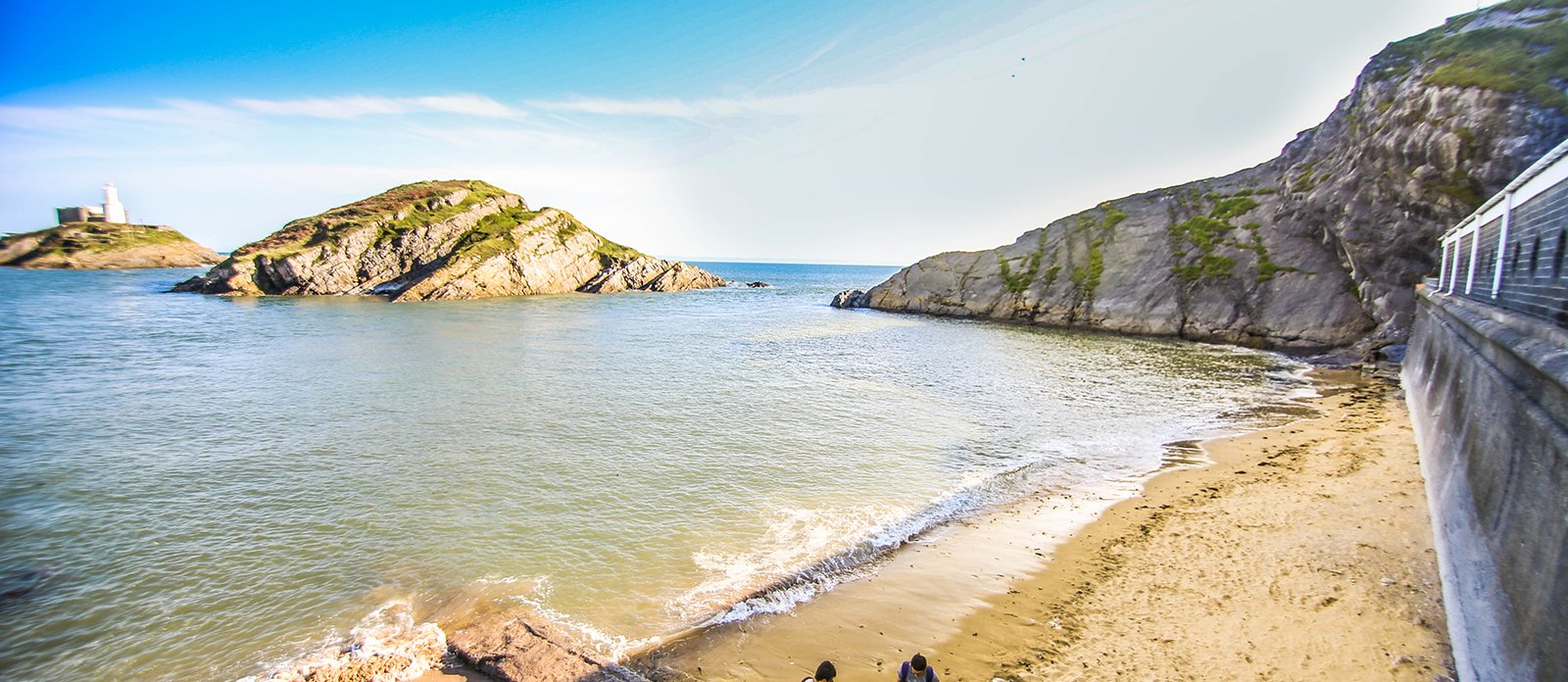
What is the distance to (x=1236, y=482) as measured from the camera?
1872 cm

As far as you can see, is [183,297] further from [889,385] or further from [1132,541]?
[1132,541]

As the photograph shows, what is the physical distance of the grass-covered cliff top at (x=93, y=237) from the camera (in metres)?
164

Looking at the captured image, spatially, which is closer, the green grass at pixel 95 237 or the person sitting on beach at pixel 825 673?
the person sitting on beach at pixel 825 673

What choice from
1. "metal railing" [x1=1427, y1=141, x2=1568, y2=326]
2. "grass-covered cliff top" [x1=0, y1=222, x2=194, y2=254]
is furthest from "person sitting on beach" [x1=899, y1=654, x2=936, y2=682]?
"grass-covered cliff top" [x1=0, y1=222, x2=194, y2=254]

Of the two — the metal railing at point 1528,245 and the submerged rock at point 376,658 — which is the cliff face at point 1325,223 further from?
the submerged rock at point 376,658

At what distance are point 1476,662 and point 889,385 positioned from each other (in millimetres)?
28175

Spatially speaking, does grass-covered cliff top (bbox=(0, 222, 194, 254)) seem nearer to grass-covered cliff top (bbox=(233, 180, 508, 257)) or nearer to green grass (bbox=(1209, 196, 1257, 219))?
grass-covered cliff top (bbox=(233, 180, 508, 257))

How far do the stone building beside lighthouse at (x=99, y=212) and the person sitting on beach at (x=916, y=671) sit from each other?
284 metres

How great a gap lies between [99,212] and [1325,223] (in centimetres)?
30636

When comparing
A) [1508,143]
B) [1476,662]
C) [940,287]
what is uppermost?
[1508,143]

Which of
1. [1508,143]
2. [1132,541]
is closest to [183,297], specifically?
[1132,541]

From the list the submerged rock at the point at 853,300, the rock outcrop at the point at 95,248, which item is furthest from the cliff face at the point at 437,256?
the rock outcrop at the point at 95,248

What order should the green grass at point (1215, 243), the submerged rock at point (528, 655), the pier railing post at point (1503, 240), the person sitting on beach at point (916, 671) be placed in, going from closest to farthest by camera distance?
the person sitting on beach at point (916, 671) → the submerged rock at point (528, 655) → the pier railing post at point (1503, 240) → the green grass at point (1215, 243)

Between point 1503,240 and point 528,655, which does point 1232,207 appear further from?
point 528,655
